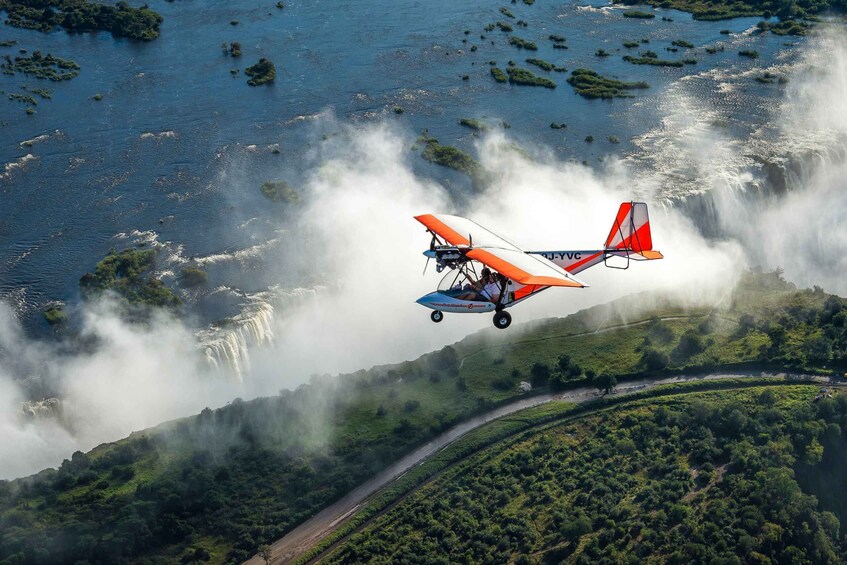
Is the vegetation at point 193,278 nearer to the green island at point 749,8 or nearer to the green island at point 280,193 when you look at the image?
the green island at point 280,193

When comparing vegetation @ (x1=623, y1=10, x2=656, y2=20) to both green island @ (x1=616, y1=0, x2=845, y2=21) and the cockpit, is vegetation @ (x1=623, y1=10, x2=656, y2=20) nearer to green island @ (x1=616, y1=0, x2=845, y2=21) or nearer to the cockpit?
green island @ (x1=616, y1=0, x2=845, y2=21)

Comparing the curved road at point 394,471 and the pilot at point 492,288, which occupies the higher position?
the pilot at point 492,288

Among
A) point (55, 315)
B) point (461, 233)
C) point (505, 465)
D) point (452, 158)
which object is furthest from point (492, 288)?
point (452, 158)

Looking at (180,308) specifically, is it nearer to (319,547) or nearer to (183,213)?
(183,213)

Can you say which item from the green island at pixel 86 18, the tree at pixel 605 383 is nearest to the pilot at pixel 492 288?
the tree at pixel 605 383

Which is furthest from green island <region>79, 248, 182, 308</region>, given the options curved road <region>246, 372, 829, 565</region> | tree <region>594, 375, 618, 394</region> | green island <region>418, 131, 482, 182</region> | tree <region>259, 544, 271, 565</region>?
tree <region>594, 375, 618, 394</region>

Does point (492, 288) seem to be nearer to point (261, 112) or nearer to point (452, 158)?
point (452, 158)
